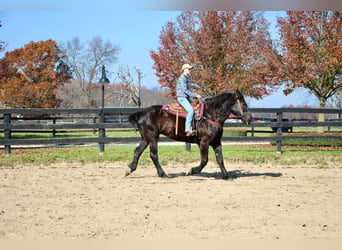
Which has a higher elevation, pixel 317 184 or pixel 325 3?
pixel 325 3

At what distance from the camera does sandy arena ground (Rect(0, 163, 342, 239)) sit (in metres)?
4.34

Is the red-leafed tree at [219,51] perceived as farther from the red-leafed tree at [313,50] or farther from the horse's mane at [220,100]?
the horse's mane at [220,100]

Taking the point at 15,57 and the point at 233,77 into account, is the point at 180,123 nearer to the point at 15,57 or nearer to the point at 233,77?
the point at 233,77

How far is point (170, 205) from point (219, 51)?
15681mm

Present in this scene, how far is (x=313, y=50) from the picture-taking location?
52.5ft

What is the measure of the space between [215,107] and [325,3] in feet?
11.2

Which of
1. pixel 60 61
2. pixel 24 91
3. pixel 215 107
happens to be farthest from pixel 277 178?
pixel 60 61

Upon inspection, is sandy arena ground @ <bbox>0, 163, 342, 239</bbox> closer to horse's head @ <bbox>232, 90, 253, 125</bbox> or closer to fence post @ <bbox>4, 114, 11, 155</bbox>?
horse's head @ <bbox>232, 90, 253, 125</bbox>

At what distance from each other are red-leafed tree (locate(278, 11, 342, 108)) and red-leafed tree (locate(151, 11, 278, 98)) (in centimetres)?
228

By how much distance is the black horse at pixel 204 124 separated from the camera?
7.80m

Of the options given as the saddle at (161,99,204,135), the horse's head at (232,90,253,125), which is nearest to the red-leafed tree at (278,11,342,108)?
the horse's head at (232,90,253,125)

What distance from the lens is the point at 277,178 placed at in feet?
26.2

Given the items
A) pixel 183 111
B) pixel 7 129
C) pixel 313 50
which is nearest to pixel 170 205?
pixel 183 111

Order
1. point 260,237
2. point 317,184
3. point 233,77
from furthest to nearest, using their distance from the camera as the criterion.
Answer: point 233,77 → point 317,184 → point 260,237
